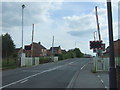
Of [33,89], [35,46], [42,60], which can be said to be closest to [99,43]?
[33,89]

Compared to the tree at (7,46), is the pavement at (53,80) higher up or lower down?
lower down

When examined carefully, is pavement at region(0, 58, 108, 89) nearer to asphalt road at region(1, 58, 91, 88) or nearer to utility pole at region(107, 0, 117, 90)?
asphalt road at region(1, 58, 91, 88)

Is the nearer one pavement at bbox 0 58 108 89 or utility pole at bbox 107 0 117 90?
utility pole at bbox 107 0 117 90

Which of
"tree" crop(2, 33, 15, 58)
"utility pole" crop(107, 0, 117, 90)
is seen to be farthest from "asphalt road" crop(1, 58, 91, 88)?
A: "tree" crop(2, 33, 15, 58)

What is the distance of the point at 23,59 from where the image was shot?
46062mm

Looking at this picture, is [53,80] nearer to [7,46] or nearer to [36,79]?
[36,79]

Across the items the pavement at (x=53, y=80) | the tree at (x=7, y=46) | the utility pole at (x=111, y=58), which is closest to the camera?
the utility pole at (x=111, y=58)

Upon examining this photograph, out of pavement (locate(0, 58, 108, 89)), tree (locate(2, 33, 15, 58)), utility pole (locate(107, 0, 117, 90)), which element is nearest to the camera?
utility pole (locate(107, 0, 117, 90))

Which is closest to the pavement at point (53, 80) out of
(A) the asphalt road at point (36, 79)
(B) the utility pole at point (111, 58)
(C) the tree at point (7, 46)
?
(A) the asphalt road at point (36, 79)

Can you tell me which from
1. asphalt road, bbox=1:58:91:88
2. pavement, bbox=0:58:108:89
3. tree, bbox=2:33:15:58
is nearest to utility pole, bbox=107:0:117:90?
pavement, bbox=0:58:108:89

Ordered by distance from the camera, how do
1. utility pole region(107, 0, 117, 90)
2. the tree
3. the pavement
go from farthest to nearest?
the tree
the pavement
utility pole region(107, 0, 117, 90)

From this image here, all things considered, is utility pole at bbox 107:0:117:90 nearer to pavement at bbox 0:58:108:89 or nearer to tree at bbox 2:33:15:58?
pavement at bbox 0:58:108:89

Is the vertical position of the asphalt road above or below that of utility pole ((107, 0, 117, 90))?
below

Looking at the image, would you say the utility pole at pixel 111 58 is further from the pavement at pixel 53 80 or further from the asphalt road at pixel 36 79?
the asphalt road at pixel 36 79
